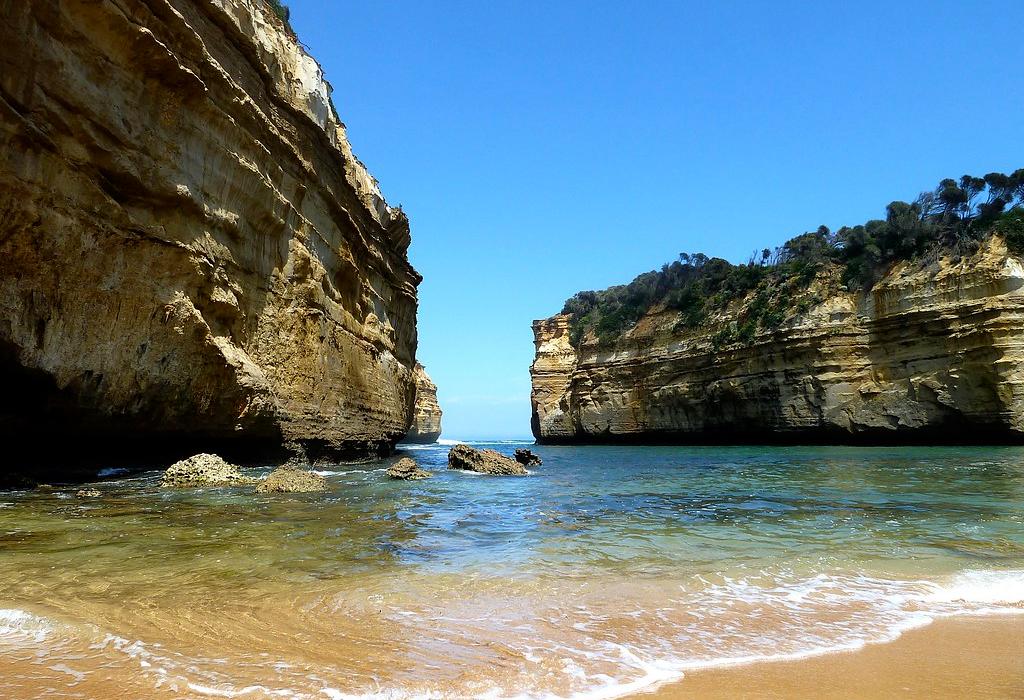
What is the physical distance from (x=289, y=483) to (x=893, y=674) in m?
10.3

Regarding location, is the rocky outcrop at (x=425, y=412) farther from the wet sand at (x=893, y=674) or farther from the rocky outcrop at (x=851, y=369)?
the wet sand at (x=893, y=674)

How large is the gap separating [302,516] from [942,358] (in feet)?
96.6

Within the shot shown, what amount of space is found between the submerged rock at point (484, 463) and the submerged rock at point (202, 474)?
7.13m

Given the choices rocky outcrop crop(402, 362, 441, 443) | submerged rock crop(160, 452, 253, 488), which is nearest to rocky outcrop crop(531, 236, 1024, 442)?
submerged rock crop(160, 452, 253, 488)

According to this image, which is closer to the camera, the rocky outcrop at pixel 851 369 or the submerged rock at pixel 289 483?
the submerged rock at pixel 289 483

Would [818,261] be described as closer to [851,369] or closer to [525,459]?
[851,369]

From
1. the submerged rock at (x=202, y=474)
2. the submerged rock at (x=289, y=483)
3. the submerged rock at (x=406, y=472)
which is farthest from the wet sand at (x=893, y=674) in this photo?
the submerged rock at (x=406, y=472)

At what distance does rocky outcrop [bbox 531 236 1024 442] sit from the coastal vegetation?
2.45 feet

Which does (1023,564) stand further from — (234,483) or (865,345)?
(865,345)

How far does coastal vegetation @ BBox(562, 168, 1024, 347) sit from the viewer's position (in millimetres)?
29344

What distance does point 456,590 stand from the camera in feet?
15.4

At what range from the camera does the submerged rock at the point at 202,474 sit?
1216cm

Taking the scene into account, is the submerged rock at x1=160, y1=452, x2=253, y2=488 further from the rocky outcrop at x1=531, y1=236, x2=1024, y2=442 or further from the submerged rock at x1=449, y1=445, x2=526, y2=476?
the rocky outcrop at x1=531, y1=236, x2=1024, y2=442

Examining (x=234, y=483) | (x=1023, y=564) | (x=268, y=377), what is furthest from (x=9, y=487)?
(x=1023, y=564)
